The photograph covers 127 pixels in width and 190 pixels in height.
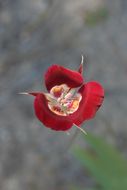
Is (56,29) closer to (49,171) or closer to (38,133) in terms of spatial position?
(38,133)

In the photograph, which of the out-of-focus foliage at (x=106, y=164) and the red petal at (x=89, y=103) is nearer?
the red petal at (x=89, y=103)

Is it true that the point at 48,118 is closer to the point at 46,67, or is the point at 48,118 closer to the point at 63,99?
the point at 63,99

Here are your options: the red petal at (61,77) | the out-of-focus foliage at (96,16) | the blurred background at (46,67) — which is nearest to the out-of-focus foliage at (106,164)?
the blurred background at (46,67)

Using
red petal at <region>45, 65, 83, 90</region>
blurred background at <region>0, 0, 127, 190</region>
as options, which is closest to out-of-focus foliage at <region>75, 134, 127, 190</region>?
blurred background at <region>0, 0, 127, 190</region>

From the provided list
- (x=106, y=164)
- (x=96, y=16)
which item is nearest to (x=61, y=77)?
(x=106, y=164)

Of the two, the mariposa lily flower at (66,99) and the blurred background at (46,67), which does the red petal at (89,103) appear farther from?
the blurred background at (46,67)

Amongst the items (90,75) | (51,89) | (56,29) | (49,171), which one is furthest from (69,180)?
(51,89)

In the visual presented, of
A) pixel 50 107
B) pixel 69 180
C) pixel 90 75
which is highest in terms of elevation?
pixel 50 107
